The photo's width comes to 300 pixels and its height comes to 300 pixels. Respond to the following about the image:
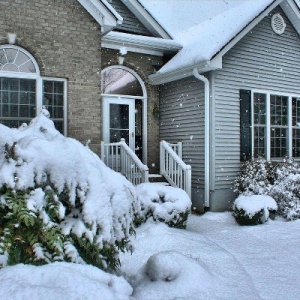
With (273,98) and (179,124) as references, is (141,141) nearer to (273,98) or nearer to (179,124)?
(179,124)

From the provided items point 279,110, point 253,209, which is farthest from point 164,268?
point 279,110

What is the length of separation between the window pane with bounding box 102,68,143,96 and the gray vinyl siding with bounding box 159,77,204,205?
2.96ft

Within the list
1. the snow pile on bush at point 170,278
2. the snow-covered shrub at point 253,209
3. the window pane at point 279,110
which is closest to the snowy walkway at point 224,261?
the snow pile on bush at point 170,278

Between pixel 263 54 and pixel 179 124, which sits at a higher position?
pixel 263 54

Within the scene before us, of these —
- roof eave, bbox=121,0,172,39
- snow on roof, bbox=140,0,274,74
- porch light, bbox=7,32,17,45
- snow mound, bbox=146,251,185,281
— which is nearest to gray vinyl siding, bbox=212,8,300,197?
snow on roof, bbox=140,0,274,74

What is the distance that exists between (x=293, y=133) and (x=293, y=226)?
4558 millimetres

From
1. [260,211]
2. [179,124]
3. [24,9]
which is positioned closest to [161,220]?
[260,211]

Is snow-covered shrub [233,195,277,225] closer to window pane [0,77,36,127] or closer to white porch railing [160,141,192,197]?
white porch railing [160,141,192,197]

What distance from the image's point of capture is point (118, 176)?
396cm

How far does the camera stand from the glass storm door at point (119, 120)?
421 inches

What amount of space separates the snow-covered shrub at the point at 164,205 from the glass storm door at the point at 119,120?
3482mm

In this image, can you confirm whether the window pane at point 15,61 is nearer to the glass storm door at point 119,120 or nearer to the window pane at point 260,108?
the glass storm door at point 119,120

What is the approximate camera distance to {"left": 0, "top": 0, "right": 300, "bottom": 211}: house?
27.6 ft

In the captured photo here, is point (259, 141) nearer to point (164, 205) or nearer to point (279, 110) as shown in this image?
point (279, 110)
